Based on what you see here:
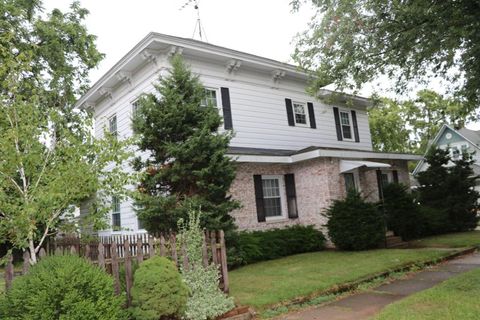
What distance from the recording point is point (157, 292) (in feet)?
17.4

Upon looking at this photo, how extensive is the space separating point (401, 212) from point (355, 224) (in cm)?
370

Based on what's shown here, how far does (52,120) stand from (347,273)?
282 inches

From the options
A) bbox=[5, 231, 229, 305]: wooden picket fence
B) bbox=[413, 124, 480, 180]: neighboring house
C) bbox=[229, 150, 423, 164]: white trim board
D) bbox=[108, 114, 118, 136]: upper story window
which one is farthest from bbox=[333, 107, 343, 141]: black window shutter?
bbox=[413, 124, 480, 180]: neighboring house

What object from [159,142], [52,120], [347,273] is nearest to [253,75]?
[159,142]

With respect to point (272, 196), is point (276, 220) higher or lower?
lower

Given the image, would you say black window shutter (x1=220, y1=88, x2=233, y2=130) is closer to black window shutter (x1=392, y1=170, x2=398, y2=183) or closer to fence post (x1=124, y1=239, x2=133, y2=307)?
fence post (x1=124, y1=239, x2=133, y2=307)

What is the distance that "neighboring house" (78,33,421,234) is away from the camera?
13.7 metres

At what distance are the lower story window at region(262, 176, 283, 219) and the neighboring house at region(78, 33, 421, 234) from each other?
0.04 m

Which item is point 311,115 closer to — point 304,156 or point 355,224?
point 304,156

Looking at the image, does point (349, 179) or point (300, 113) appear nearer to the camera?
point (349, 179)

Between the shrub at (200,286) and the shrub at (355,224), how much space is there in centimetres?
712

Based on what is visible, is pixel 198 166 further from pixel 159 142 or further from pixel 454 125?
pixel 454 125

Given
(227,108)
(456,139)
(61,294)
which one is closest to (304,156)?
(227,108)

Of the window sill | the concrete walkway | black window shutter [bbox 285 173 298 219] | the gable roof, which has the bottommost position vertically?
the concrete walkway
